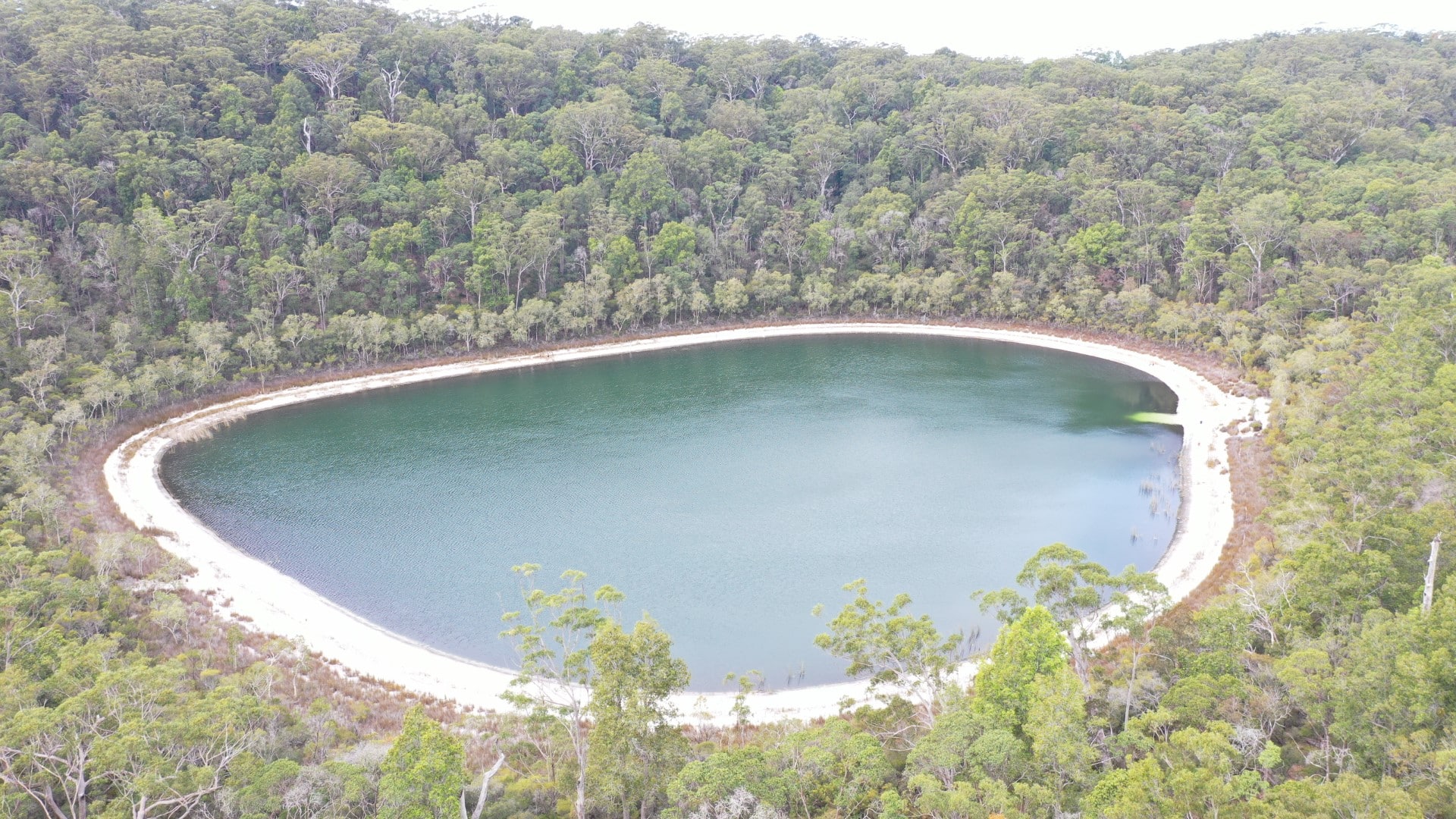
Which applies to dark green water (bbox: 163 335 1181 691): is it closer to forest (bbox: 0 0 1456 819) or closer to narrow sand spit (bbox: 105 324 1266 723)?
narrow sand spit (bbox: 105 324 1266 723)

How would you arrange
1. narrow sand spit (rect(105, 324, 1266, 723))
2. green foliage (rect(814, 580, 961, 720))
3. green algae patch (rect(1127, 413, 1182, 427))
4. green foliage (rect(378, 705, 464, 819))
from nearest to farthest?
green foliage (rect(378, 705, 464, 819)) < green foliage (rect(814, 580, 961, 720)) < narrow sand spit (rect(105, 324, 1266, 723)) < green algae patch (rect(1127, 413, 1182, 427))

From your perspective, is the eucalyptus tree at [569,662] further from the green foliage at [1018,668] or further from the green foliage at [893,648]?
the green foliage at [1018,668]

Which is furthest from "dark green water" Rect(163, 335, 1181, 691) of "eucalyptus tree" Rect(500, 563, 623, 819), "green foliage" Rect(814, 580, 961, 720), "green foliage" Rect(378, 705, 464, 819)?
"green foliage" Rect(378, 705, 464, 819)

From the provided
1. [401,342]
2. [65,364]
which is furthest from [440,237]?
[65,364]

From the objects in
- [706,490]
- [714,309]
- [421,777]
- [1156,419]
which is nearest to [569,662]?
[421,777]

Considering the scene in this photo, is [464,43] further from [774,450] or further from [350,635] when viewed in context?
[350,635]

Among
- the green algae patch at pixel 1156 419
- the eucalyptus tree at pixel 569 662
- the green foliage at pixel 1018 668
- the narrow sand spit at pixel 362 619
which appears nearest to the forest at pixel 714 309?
the green foliage at pixel 1018 668
